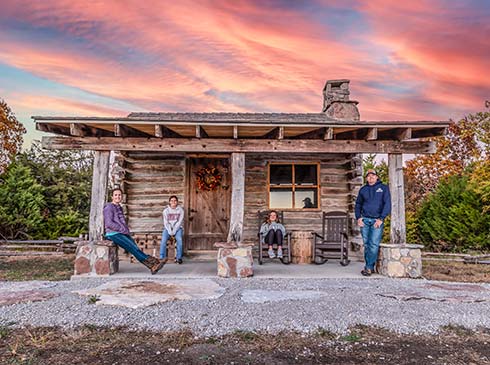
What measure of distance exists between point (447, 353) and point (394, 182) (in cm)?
410

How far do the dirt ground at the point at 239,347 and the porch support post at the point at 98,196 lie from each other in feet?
10.0

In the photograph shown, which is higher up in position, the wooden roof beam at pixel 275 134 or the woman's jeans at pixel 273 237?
the wooden roof beam at pixel 275 134

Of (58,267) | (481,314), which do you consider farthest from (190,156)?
(481,314)

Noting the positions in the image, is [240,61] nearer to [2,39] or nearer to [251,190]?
[251,190]

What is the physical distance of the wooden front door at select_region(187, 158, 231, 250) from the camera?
8.75m

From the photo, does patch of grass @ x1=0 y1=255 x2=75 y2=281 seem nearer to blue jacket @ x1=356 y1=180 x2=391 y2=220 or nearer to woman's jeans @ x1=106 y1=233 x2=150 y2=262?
woman's jeans @ x1=106 y1=233 x2=150 y2=262

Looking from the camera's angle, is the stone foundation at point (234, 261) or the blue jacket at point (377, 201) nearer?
the stone foundation at point (234, 261)

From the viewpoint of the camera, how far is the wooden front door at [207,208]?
28.7 feet

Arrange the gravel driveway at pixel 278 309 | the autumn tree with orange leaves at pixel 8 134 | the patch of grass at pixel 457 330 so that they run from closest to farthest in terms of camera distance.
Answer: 1. the patch of grass at pixel 457 330
2. the gravel driveway at pixel 278 309
3. the autumn tree with orange leaves at pixel 8 134

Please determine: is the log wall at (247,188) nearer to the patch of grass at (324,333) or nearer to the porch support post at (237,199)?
the porch support post at (237,199)

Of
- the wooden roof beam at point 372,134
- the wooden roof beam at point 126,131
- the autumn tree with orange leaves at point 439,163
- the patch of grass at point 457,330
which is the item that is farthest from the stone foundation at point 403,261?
the autumn tree with orange leaves at point 439,163

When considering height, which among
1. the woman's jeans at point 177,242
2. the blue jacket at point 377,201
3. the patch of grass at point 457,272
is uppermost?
the blue jacket at point 377,201

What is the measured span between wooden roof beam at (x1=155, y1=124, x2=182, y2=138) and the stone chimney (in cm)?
481

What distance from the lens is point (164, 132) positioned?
22.6 feet
